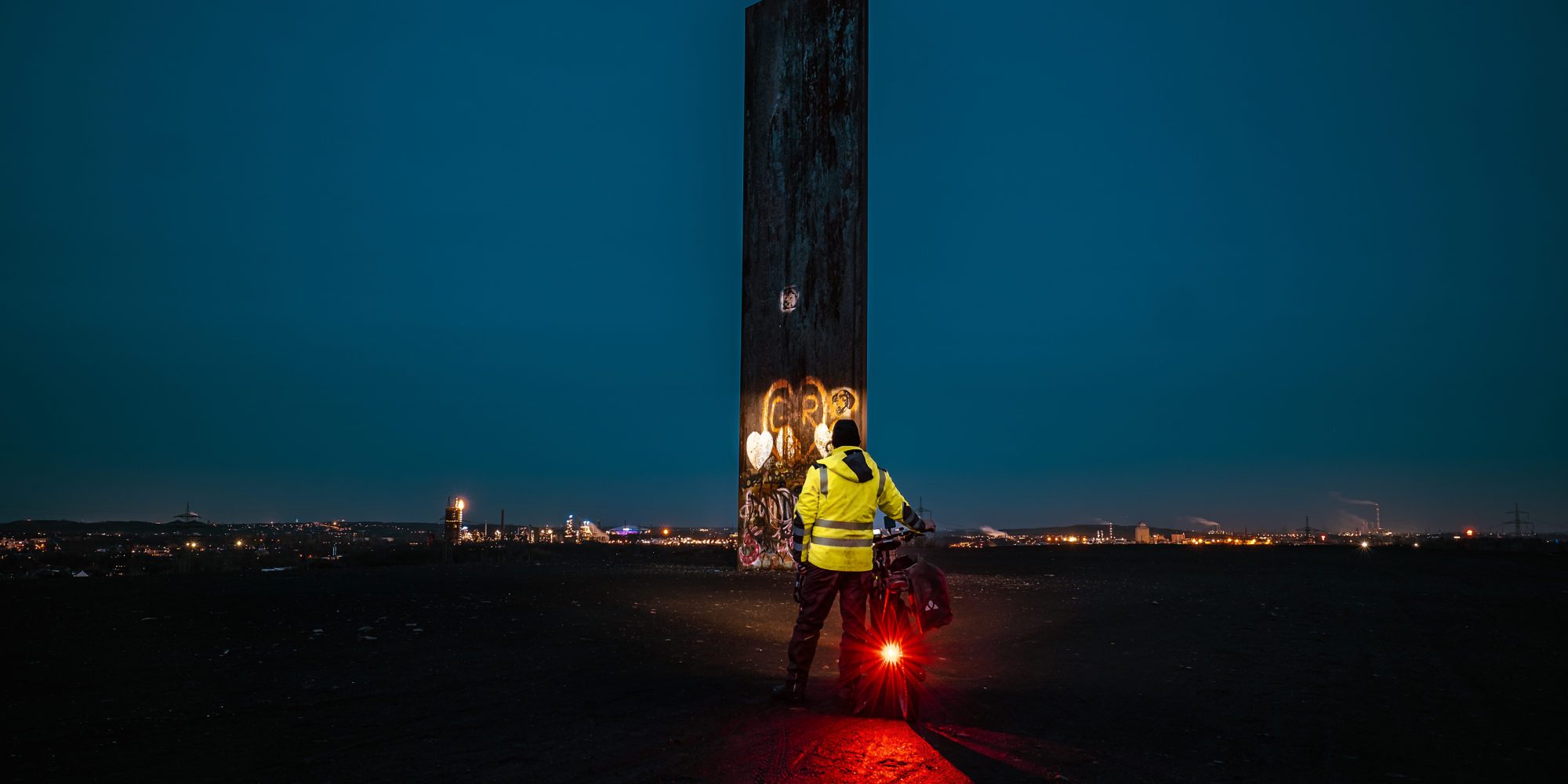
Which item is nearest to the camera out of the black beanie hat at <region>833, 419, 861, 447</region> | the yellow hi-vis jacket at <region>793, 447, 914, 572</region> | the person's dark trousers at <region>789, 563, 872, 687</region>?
the person's dark trousers at <region>789, 563, 872, 687</region>

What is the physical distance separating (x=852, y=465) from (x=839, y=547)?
0.60 metres

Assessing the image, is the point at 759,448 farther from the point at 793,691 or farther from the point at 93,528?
the point at 93,528

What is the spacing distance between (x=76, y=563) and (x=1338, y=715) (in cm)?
2816

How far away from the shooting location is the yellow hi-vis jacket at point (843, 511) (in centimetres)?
670

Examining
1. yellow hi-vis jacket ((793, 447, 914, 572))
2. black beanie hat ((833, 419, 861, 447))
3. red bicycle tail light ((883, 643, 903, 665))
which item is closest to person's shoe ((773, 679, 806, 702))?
red bicycle tail light ((883, 643, 903, 665))

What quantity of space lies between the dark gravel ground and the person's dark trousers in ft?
1.08

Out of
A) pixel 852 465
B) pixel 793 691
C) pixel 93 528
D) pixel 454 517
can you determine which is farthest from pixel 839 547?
pixel 93 528

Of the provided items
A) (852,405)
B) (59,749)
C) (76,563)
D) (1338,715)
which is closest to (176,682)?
(59,749)

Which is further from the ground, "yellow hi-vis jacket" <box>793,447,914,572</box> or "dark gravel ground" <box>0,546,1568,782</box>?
"yellow hi-vis jacket" <box>793,447,914,572</box>

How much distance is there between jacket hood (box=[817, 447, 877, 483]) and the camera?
265 inches

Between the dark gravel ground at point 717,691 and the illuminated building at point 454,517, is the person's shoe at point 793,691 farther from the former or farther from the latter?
the illuminated building at point 454,517

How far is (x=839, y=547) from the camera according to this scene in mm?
6688

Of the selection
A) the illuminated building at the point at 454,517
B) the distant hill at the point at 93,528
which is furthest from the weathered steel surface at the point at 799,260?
the distant hill at the point at 93,528

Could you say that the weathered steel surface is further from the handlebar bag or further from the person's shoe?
the person's shoe
